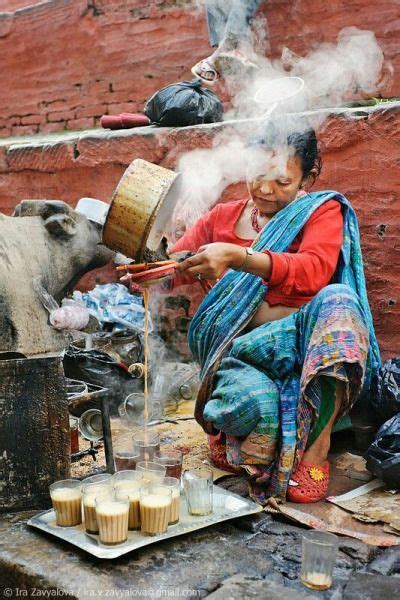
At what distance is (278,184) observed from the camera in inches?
131

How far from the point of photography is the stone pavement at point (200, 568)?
2277 mm

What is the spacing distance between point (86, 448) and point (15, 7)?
7.99 metres

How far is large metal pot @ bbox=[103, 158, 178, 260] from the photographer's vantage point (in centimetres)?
293

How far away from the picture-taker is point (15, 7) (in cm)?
966

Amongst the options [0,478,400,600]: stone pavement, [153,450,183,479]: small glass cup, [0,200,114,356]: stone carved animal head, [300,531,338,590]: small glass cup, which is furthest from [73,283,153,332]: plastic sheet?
[300,531,338,590]: small glass cup

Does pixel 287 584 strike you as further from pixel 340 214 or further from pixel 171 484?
pixel 340 214

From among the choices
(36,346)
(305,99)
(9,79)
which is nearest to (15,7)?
(9,79)

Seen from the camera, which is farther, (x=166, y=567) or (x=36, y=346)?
(x=36, y=346)

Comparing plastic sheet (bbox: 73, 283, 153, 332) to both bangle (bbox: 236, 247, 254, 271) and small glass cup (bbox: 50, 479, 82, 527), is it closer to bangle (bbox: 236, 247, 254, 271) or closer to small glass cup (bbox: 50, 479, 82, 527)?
bangle (bbox: 236, 247, 254, 271)

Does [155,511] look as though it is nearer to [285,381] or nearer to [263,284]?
[285,381]

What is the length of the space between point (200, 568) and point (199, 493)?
0.34 m

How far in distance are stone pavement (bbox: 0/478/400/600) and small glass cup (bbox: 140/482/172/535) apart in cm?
8

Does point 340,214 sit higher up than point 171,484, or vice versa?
point 340,214

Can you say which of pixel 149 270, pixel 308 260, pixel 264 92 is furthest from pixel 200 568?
pixel 264 92
